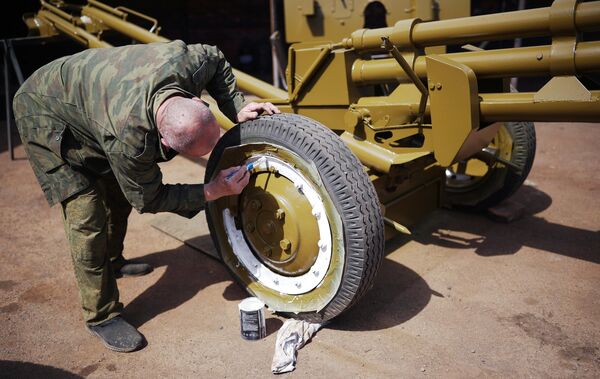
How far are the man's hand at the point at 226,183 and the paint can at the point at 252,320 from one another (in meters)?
0.60

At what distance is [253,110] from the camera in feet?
9.02

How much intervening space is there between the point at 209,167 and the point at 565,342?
2044 millimetres

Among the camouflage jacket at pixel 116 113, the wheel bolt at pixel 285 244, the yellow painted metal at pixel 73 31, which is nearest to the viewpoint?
the camouflage jacket at pixel 116 113

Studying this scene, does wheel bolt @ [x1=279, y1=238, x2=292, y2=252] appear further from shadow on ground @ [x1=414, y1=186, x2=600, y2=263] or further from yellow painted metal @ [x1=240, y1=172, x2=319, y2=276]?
shadow on ground @ [x1=414, y1=186, x2=600, y2=263]

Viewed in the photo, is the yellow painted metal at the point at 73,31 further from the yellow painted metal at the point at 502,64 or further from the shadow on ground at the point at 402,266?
the yellow painted metal at the point at 502,64

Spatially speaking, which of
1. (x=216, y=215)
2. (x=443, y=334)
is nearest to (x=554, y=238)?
(x=443, y=334)

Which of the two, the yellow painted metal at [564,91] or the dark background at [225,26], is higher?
the dark background at [225,26]

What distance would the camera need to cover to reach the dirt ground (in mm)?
2486

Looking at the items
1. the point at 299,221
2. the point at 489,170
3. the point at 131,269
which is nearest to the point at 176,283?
the point at 131,269


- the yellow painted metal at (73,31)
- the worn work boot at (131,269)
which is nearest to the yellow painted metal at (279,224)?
the worn work boot at (131,269)

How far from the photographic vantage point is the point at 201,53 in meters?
2.65

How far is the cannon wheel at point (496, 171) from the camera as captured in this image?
387 centimetres

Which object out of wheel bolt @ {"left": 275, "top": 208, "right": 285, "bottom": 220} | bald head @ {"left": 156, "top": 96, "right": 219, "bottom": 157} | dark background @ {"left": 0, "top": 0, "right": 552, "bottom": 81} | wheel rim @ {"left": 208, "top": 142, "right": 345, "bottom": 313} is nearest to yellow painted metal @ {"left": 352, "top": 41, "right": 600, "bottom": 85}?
wheel rim @ {"left": 208, "top": 142, "right": 345, "bottom": 313}

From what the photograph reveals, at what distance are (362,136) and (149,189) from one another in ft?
4.75
